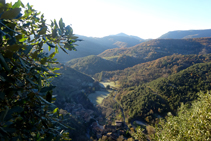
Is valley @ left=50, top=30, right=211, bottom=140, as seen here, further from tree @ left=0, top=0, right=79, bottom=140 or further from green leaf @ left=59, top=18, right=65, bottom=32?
green leaf @ left=59, top=18, right=65, bottom=32

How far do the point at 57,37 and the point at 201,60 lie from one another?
73.1 meters

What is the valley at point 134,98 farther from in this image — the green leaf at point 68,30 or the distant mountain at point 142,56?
the distant mountain at point 142,56

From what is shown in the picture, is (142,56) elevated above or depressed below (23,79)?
below

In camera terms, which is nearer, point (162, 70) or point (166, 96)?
point (166, 96)

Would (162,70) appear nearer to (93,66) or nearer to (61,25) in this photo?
(93,66)

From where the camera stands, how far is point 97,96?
4766 cm

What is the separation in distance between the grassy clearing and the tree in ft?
140

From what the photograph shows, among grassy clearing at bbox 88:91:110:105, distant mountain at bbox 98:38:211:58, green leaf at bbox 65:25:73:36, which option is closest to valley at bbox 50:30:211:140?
grassy clearing at bbox 88:91:110:105

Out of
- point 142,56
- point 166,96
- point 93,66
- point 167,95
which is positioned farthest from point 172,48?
point 166,96

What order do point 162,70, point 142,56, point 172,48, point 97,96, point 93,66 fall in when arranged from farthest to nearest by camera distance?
point 172,48, point 142,56, point 93,66, point 162,70, point 97,96

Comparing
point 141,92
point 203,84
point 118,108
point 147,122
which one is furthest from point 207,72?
point 118,108

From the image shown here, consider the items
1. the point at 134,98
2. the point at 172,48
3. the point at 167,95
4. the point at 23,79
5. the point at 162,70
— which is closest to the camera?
the point at 23,79

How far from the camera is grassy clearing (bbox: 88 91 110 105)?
43.4 metres

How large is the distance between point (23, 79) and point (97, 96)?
156 feet
